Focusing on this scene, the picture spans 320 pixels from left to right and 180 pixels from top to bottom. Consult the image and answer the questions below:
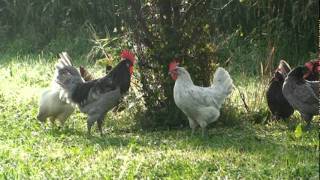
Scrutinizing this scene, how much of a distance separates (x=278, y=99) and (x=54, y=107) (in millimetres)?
3338

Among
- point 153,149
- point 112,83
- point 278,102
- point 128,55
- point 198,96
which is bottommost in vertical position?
point 278,102

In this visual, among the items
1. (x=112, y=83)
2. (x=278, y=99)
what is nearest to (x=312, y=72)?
(x=278, y=99)

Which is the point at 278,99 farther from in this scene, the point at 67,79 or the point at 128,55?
the point at 67,79

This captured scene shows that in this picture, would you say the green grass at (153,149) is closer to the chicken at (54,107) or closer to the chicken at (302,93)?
the chicken at (54,107)

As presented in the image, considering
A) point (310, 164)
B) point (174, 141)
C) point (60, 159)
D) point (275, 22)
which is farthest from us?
point (275, 22)

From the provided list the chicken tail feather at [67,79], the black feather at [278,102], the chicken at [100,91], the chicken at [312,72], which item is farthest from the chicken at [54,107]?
the chicken at [312,72]

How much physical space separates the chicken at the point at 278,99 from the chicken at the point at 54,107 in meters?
3.01

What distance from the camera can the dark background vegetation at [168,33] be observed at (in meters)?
10.0

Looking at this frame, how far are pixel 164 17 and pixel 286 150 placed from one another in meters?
3.01

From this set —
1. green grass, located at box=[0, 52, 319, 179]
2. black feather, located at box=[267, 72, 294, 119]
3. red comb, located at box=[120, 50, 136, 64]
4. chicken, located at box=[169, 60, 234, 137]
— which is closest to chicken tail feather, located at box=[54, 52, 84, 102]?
green grass, located at box=[0, 52, 319, 179]

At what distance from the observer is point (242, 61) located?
14.5 metres

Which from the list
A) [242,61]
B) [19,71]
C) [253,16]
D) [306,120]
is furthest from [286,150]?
[19,71]

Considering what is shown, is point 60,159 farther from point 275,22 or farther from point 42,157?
point 275,22

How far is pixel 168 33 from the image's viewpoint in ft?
32.5
